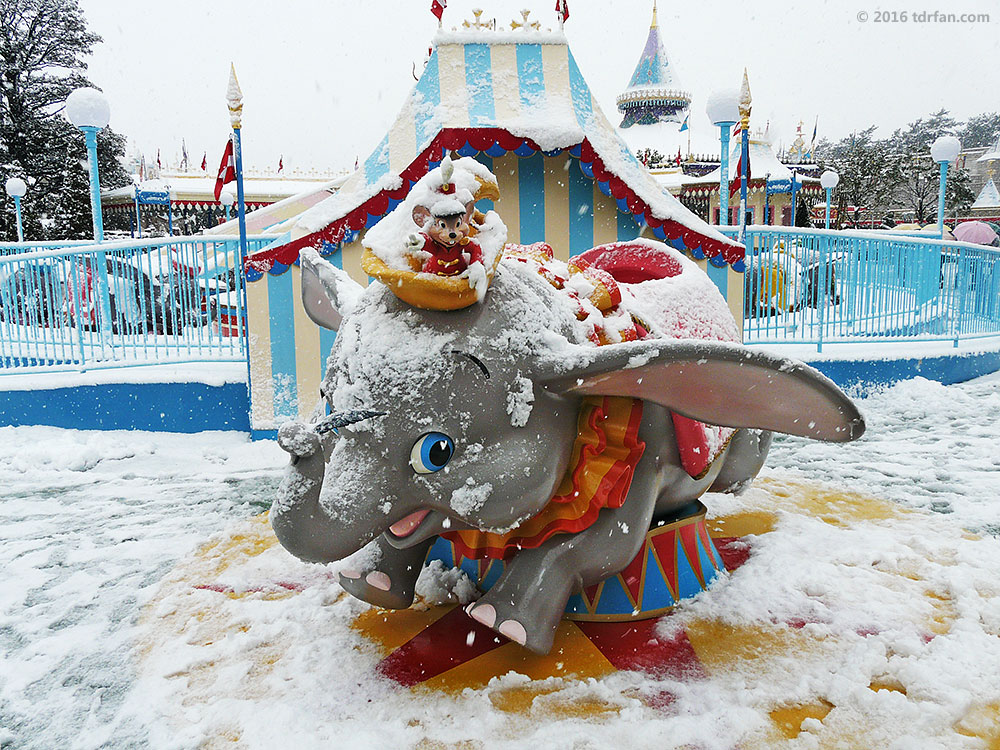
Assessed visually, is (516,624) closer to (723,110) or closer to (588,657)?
(588,657)

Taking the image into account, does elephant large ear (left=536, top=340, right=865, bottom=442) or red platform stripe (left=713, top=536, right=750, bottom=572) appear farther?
red platform stripe (left=713, top=536, right=750, bottom=572)

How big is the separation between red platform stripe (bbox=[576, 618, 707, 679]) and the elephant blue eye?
93cm

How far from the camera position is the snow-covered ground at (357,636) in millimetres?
2166

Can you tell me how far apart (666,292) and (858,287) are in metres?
5.68

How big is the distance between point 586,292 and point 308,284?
1267 mm

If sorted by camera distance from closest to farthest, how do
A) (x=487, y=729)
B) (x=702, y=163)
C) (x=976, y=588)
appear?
(x=487, y=729) < (x=976, y=588) < (x=702, y=163)

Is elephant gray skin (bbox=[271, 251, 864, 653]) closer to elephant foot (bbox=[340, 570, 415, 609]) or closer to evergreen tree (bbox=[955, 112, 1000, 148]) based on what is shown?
elephant foot (bbox=[340, 570, 415, 609])

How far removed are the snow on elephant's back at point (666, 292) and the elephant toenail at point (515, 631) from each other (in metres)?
1.11

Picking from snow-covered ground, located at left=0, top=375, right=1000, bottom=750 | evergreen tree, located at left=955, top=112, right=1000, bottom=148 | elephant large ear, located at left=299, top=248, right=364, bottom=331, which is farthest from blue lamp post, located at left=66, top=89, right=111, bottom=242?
evergreen tree, located at left=955, top=112, right=1000, bottom=148

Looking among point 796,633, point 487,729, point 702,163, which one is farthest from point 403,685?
point 702,163

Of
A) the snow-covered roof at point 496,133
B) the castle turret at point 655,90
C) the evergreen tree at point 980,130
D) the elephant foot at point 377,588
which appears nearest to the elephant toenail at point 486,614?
the elephant foot at point 377,588

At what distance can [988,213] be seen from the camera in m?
34.8

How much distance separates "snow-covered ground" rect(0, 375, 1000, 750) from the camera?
217 cm

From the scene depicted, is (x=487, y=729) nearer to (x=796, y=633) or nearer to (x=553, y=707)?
(x=553, y=707)
